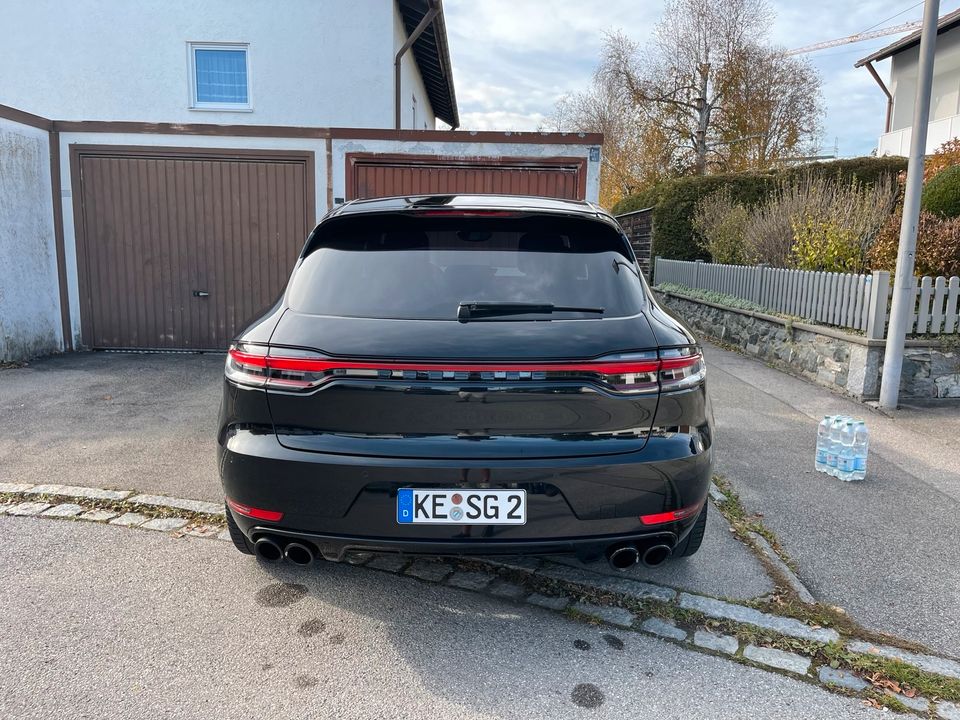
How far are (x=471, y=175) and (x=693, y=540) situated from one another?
625 cm

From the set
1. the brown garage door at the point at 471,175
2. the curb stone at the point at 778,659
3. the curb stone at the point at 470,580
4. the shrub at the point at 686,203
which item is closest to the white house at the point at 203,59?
the brown garage door at the point at 471,175

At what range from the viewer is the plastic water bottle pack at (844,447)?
14.7 ft

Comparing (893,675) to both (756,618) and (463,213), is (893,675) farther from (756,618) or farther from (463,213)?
(463,213)

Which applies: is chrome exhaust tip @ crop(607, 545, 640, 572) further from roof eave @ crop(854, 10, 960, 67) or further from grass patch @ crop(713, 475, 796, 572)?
roof eave @ crop(854, 10, 960, 67)

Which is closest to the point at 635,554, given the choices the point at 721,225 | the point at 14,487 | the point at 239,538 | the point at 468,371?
the point at 468,371

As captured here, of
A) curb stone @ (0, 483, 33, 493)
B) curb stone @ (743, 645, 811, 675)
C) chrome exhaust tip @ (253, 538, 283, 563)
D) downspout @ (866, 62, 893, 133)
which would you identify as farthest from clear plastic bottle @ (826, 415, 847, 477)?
downspout @ (866, 62, 893, 133)

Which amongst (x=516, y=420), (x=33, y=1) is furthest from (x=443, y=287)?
(x=33, y=1)

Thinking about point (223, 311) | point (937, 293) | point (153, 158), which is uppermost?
point (153, 158)

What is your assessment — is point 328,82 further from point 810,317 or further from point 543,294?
point 543,294

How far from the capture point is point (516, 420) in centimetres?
240

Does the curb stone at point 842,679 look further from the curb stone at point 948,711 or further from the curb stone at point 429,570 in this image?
the curb stone at point 429,570

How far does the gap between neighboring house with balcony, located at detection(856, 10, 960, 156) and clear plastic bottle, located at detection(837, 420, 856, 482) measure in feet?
67.4

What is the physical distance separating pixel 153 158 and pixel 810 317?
835 centimetres

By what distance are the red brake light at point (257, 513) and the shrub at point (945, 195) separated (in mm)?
10029
